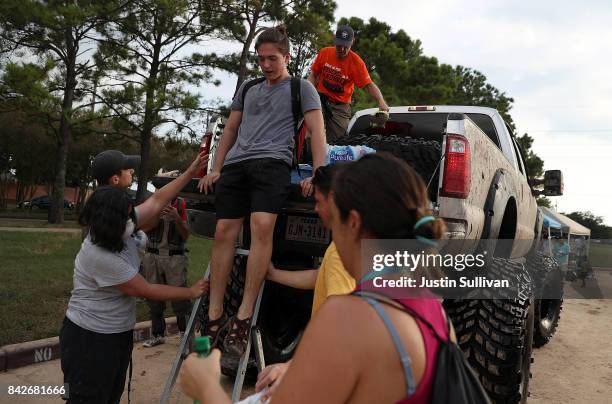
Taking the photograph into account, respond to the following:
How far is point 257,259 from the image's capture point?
3123mm

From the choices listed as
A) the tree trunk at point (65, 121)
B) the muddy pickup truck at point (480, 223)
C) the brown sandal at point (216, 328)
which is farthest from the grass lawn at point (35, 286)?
the tree trunk at point (65, 121)

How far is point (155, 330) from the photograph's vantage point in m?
5.77

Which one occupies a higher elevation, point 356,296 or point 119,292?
point 356,296

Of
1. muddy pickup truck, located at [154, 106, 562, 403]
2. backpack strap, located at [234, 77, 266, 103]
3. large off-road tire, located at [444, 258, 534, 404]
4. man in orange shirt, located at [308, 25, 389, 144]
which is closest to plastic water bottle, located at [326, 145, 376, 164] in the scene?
muddy pickup truck, located at [154, 106, 562, 403]

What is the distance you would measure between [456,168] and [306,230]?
3.65ft

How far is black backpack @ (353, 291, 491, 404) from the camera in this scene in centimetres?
119

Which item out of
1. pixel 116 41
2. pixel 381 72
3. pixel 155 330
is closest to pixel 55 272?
pixel 155 330

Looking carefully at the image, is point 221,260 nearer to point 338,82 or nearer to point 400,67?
point 338,82

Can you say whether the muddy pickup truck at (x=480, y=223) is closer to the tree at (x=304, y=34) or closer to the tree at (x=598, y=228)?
the tree at (x=304, y=34)

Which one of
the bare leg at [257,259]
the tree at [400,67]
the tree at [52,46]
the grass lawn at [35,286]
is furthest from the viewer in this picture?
the tree at [400,67]

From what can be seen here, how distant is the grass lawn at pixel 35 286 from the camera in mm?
5328

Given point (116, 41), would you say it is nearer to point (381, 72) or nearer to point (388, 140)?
point (381, 72)

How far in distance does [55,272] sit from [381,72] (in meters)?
19.4

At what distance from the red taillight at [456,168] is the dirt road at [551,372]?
8.44 feet
